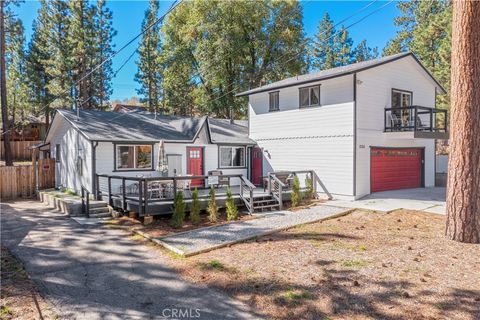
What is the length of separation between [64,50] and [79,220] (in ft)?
74.7

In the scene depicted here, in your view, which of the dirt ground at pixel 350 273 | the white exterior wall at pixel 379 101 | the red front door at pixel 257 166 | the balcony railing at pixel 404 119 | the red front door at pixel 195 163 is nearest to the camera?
the dirt ground at pixel 350 273

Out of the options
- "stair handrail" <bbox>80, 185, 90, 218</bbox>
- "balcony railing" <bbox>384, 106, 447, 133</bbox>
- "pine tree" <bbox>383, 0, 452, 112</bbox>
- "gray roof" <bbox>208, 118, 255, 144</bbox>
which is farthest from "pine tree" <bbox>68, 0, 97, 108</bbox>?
"pine tree" <bbox>383, 0, 452, 112</bbox>

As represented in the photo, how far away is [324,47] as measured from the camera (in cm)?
3909

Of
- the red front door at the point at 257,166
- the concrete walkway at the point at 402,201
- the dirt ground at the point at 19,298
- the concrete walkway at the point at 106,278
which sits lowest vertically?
the concrete walkway at the point at 106,278

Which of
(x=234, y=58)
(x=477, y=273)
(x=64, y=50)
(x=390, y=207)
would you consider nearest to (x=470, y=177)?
(x=477, y=273)

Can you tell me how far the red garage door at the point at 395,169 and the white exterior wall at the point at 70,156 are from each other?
12725mm

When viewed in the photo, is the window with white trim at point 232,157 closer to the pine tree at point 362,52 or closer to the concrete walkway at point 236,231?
the concrete walkway at point 236,231

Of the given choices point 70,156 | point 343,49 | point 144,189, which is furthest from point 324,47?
point 144,189

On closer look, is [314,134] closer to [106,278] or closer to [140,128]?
[140,128]

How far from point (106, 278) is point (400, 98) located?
15.5 meters

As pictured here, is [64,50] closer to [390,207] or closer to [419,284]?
[390,207]

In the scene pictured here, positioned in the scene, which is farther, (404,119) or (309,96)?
(404,119)

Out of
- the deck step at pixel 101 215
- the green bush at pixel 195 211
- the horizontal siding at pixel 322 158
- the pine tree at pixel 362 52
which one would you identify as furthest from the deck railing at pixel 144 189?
the pine tree at pixel 362 52

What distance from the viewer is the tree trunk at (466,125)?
7.48 meters
